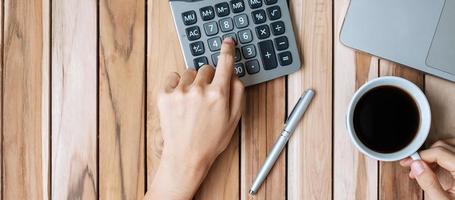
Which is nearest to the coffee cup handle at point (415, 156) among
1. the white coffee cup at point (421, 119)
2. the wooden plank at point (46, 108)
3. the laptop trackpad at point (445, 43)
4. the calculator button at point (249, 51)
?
the white coffee cup at point (421, 119)

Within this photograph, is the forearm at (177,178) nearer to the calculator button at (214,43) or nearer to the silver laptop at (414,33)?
the calculator button at (214,43)

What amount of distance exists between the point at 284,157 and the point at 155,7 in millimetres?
236

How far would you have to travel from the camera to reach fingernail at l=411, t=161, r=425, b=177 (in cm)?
62

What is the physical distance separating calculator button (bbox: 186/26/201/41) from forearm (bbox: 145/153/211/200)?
5.5 inches

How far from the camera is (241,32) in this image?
0.66 metres

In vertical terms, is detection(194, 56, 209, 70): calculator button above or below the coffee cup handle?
above

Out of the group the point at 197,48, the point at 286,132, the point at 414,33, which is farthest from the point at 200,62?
the point at 414,33

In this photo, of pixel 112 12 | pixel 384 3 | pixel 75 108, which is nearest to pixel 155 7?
pixel 112 12

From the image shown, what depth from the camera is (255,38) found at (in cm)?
66

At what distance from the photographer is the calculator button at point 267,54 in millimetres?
654

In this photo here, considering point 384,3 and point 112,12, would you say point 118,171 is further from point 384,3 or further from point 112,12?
point 384,3

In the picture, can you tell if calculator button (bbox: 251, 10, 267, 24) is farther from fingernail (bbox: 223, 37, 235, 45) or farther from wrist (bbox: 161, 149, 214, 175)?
wrist (bbox: 161, 149, 214, 175)

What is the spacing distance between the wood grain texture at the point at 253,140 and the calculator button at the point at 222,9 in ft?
0.31

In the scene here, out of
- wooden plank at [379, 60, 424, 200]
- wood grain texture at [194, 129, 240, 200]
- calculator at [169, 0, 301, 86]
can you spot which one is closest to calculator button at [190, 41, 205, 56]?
calculator at [169, 0, 301, 86]
